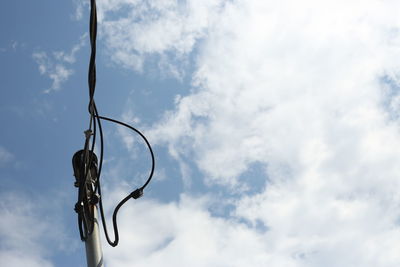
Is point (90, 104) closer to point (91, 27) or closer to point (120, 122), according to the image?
point (91, 27)

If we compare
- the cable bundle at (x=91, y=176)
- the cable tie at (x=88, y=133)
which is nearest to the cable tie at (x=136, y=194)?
the cable bundle at (x=91, y=176)

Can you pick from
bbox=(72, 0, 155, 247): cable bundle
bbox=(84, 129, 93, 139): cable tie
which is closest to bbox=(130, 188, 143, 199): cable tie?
bbox=(72, 0, 155, 247): cable bundle

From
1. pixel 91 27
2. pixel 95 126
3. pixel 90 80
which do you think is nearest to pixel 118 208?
pixel 95 126

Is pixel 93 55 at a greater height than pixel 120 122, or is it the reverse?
pixel 120 122

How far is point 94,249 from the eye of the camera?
366 centimetres

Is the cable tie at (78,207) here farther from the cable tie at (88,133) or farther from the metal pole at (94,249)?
the cable tie at (88,133)

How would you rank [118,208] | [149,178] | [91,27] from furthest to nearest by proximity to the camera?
1. [149,178]
2. [118,208]
3. [91,27]

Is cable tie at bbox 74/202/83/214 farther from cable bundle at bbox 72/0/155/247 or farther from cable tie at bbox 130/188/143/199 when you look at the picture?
cable tie at bbox 130/188/143/199

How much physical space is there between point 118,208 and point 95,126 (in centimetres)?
103

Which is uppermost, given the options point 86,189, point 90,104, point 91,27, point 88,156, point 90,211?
point 91,27

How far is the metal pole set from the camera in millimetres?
3572

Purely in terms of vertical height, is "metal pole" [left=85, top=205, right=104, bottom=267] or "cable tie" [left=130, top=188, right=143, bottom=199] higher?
"cable tie" [left=130, top=188, right=143, bottom=199]

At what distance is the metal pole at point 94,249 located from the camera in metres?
3.57

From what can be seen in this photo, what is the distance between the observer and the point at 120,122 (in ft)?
17.9
